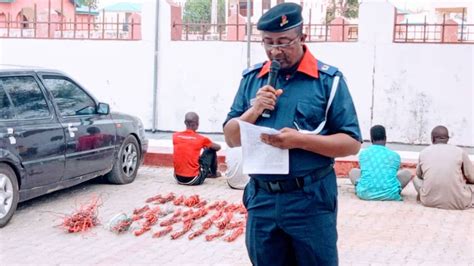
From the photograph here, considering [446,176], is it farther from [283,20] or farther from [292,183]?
[283,20]

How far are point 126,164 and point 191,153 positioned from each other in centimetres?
92

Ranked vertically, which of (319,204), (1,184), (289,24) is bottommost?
(1,184)

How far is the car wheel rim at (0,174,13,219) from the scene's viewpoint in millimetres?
6461

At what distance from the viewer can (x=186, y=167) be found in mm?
8773

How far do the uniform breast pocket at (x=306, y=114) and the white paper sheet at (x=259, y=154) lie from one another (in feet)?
0.43

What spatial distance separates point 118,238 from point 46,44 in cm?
895

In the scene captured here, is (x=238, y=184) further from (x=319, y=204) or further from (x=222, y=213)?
(x=319, y=204)

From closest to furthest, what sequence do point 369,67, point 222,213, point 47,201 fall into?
1. point 222,213
2. point 47,201
3. point 369,67

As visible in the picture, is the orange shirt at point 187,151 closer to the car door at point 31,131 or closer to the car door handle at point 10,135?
the car door at point 31,131

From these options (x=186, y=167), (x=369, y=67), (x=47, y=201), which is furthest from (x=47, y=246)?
(x=369, y=67)

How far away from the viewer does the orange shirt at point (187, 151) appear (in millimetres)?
8703

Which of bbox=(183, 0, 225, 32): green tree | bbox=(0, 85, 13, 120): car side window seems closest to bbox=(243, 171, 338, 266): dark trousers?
bbox=(0, 85, 13, 120): car side window

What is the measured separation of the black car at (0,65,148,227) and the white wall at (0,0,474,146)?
4.96m

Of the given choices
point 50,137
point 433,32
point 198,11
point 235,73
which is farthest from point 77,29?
point 50,137
